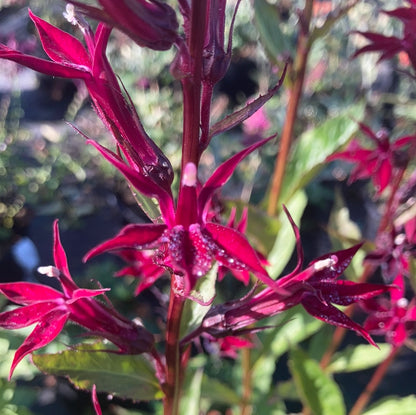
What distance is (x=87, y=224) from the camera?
84.8 inches

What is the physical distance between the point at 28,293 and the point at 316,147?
648 mm

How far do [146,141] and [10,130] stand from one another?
188 cm

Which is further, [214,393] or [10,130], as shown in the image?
[10,130]

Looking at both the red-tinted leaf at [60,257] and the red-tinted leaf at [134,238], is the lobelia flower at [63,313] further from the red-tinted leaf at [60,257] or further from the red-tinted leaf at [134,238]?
the red-tinted leaf at [134,238]

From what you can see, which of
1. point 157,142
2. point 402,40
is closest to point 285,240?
point 402,40

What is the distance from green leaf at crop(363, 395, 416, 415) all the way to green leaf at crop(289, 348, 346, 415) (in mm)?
148

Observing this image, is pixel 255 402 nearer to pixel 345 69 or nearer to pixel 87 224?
pixel 87 224

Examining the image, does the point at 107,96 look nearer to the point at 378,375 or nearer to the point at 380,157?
the point at 380,157

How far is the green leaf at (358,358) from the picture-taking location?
3.33 feet

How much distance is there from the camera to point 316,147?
966 millimetres

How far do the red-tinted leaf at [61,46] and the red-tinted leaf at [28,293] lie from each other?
0.78 feet

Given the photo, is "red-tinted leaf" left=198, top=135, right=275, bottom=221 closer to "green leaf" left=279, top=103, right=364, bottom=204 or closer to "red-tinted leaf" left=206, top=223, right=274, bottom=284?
"red-tinted leaf" left=206, top=223, right=274, bottom=284

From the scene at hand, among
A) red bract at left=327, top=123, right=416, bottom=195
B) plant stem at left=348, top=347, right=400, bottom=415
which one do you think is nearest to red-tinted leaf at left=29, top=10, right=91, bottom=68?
red bract at left=327, top=123, right=416, bottom=195

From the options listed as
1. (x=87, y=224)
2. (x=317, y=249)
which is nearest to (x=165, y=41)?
(x=317, y=249)
